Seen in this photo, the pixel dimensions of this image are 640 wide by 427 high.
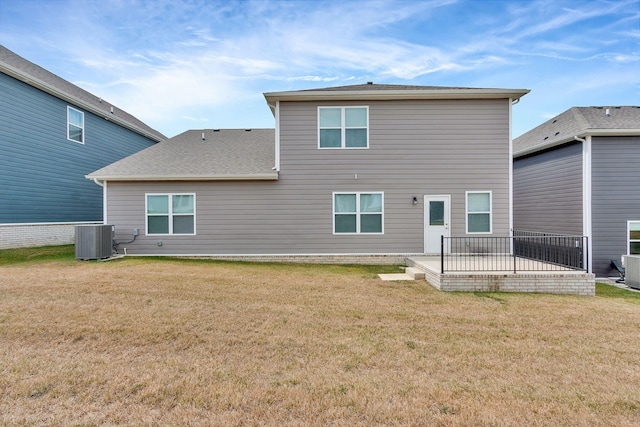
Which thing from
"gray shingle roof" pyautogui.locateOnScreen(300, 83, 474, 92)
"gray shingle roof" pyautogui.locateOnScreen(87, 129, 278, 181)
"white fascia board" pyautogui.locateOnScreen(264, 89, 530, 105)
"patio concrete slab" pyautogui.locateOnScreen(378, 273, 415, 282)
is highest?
"gray shingle roof" pyautogui.locateOnScreen(300, 83, 474, 92)

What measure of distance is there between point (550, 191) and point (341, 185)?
25.3 ft

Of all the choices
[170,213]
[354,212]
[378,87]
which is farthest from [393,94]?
[170,213]

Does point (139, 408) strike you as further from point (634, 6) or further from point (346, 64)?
Answer: point (634, 6)

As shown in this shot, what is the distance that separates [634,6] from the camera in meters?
11.3

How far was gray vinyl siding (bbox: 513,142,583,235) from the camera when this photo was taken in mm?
10656

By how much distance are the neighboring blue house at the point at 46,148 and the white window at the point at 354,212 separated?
1162 centimetres

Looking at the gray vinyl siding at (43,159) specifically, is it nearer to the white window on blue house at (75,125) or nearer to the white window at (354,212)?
the white window on blue house at (75,125)

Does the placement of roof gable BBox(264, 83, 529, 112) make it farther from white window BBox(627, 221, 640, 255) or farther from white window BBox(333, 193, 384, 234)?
white window BBox(627, 221, 640, 255)

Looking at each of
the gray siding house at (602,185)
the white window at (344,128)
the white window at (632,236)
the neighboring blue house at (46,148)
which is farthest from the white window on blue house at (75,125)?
the white window at (632,236)

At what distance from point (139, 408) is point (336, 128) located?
958 cm

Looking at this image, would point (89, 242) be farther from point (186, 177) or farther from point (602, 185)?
point (602, 185)

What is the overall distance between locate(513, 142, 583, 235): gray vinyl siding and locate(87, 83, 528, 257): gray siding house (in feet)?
7.10

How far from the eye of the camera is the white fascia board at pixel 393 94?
34.3 ft

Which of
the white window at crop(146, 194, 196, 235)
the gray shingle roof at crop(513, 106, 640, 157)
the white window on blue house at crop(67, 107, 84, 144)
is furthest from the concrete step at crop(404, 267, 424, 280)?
the white window on blue house at crop(67, 107, 84, 144)
